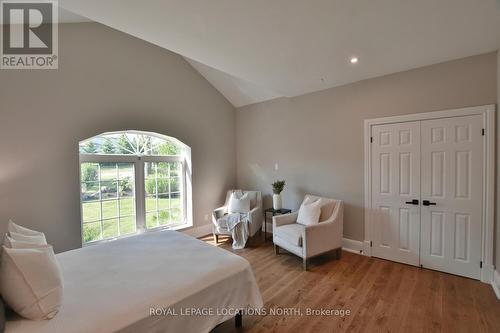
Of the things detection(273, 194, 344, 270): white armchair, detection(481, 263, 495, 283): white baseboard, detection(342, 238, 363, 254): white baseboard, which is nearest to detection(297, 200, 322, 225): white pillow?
detection(273, 194, 344, 270): white armchair

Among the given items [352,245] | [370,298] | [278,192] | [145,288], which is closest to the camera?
[145,288]

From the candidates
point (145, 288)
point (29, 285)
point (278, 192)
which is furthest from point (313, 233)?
point (29, 285)

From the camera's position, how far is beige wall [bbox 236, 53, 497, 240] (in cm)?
268

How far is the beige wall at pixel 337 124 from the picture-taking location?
106 inches

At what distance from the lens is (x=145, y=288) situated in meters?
1.49

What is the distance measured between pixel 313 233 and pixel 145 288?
2136 mm

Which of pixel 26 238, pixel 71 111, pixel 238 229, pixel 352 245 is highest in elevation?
pixel 71 111

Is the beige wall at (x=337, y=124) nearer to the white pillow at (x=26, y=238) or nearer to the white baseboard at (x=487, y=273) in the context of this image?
the white baseboard at (x=487, y=273)

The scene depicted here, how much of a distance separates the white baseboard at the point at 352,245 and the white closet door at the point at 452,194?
2.47 ft

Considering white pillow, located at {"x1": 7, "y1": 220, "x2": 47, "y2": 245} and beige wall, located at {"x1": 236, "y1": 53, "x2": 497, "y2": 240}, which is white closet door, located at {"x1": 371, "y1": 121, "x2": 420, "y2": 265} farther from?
white pillow, located at {"x1": 7, "y1": 220, "x2": 47, "y2": 245}

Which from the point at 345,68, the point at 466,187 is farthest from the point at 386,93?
the point at 466,187

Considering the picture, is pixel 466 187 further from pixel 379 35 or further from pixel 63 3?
pixel 63 3

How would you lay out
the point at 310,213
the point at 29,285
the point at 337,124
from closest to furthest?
the point at 29,285 < the point at 310,213 < the point at 337,124

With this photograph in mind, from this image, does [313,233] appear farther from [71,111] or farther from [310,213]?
[71,111]
